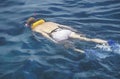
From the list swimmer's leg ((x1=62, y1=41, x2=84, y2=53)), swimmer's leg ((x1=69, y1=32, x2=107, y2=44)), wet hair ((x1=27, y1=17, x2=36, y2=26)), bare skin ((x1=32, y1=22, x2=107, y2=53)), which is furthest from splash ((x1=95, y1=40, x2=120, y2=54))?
wet hair ((x1=27, y1=17, x2=36, y2=26))

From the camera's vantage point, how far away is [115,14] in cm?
1041

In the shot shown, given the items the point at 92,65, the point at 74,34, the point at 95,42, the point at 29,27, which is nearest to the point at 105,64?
the point at 92,65

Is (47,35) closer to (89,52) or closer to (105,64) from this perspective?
(89,52)

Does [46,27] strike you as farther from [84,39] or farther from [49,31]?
[84,39]

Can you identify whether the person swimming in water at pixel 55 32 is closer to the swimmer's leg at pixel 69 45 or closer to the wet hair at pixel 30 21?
the wet hair at pixel 30 21

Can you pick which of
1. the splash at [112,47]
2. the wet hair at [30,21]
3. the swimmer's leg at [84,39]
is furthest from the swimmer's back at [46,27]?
the splash at [112,47]

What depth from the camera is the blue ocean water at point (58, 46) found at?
727 cm

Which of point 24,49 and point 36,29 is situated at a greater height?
point 36,29

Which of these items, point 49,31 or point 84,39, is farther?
point 49,31

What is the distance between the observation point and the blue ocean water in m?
7.27

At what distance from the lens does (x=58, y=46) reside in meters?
8.45

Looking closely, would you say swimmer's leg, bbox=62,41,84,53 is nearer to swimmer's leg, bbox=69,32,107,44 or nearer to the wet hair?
swimmer's leg, bbox=69,32,107,44

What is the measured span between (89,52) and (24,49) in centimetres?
239

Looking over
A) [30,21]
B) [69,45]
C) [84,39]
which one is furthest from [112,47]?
[30,21]
